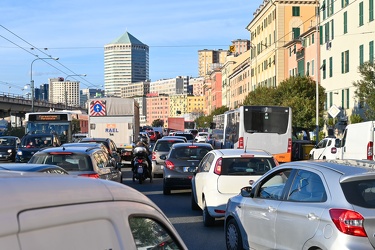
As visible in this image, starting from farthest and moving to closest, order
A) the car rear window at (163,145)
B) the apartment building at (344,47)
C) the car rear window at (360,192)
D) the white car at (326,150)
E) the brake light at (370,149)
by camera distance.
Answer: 1. the apartment building at (344,47)
2. the white car at (326,150)
3. the car rear window at (163,145)
4. the brake light at (370,149)
5. the car rear window at (360,192)

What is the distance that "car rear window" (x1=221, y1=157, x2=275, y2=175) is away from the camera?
1188 cm

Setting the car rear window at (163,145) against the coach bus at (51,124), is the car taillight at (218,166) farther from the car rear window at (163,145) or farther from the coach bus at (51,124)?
the coach bus at (51,124)

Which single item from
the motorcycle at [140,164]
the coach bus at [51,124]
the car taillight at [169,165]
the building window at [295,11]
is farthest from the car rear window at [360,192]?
the building window at [295,11]

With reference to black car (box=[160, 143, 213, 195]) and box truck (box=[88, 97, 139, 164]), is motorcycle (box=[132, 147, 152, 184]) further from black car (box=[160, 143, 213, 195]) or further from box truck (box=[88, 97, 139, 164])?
box truck (box=[88, 97, 139, 164])

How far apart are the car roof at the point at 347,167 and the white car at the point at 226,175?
4073mm

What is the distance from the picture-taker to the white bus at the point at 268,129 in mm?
27641

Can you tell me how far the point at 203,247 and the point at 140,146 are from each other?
491 inches

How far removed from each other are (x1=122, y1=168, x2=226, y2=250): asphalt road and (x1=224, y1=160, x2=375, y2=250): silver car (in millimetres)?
1881

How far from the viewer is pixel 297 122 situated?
5247 cm

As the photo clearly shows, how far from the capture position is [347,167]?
6828 millimetres

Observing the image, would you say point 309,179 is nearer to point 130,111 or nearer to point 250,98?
point 130,111

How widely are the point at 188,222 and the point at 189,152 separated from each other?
584 cm

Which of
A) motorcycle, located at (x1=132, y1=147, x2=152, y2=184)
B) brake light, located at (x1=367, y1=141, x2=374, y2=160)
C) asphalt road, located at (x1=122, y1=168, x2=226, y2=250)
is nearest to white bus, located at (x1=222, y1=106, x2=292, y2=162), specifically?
brake light, located at (x1=367, y1=141, x2=374, y2=160)

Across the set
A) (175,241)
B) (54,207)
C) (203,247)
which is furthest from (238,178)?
(54,207)
